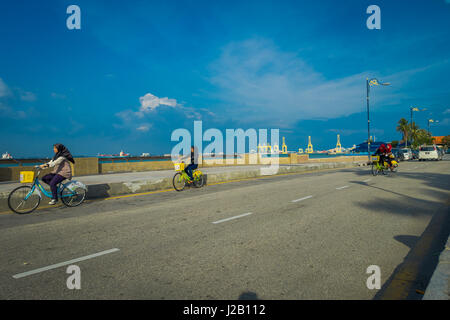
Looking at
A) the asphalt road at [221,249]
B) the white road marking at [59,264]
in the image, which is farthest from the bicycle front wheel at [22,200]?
the white road marking at [59,264]

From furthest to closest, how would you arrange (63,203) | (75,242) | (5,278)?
(63,203) → (75,242) → (5,278)

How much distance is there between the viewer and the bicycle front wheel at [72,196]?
9055mm

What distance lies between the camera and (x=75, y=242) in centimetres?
521

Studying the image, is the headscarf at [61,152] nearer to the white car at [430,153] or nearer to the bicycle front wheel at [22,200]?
the bicycle front wheel at [22,200]

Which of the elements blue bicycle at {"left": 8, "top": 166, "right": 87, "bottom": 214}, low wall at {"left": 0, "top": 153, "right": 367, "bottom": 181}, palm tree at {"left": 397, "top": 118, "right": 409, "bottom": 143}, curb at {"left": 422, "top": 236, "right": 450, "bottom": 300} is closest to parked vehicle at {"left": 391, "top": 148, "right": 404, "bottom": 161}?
low wall at {"left": 0, "top": 153, "right": 367, "bottom": 181}

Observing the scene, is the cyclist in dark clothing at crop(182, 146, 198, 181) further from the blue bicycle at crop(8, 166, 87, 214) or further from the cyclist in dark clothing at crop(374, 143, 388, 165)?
the cyclist in dark clothing at crop(374, 143, 388, 165)

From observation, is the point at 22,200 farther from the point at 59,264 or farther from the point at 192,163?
the point at 192,163

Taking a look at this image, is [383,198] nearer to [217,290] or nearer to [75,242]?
[217,290]

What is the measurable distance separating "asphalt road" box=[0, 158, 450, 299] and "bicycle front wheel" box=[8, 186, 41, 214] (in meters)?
0.37

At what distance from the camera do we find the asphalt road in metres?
3.33
